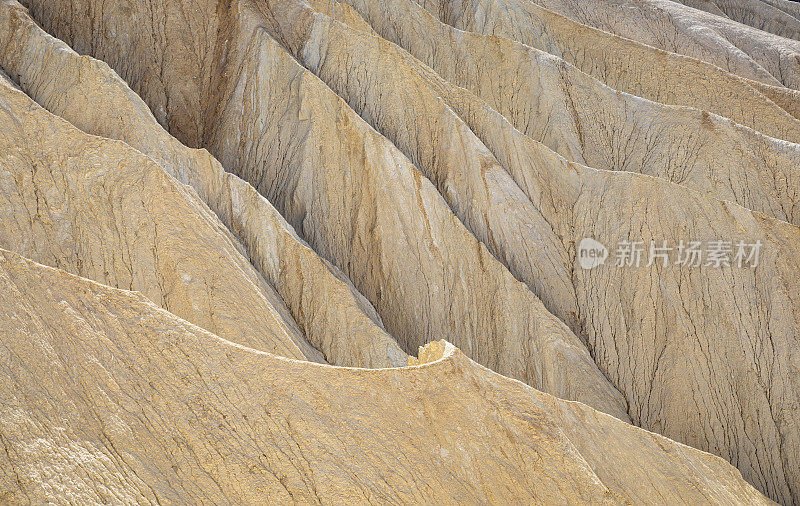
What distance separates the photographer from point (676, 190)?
45.0ft

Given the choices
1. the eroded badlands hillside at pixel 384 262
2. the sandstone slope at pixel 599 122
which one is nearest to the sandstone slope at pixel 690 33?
the eroded badlands hillside at pixel 384 262

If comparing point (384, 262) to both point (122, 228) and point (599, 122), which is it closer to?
point (122, 228)

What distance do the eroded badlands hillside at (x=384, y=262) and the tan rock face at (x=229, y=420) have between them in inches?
1.1

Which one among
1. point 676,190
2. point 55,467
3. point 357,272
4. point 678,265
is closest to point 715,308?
point 678,265

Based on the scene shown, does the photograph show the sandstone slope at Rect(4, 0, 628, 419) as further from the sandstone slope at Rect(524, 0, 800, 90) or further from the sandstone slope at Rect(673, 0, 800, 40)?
the sandstone slope at Rect(673, 0, 800, 40)

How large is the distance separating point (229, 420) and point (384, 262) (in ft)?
18.0

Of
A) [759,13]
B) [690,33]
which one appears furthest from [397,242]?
[759,13]

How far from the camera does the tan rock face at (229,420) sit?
21.5 feet

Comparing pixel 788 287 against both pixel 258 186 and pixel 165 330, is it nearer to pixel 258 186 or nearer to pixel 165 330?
pixel 258 186

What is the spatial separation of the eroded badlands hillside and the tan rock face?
0.09 feet

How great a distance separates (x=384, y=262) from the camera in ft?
40.4

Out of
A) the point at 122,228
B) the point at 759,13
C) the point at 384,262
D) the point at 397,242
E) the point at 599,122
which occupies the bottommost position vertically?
the point at 384,262

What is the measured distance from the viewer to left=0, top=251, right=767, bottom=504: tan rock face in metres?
6.54

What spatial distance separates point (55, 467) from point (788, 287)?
12731mm
